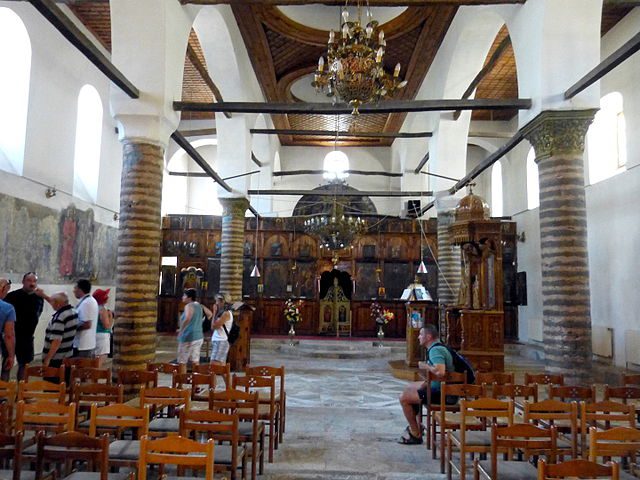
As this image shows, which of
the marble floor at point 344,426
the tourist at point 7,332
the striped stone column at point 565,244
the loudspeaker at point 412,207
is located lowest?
the marble floor at point 344,426

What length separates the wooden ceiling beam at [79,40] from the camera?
5.16 metres

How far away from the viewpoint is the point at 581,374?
23.0 ft

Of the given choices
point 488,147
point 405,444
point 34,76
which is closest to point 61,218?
point 34,76

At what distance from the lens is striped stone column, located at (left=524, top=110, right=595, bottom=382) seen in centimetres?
703

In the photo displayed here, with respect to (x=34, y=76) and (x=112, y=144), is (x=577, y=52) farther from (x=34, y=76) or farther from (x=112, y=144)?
(x=112, y=144)

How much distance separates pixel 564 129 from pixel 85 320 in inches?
294

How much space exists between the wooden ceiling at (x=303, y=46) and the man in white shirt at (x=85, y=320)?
518 centimetres

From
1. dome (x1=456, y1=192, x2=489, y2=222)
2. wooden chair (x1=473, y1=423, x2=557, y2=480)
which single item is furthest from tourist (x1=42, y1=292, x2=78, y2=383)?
dome (x1=456, y1=192, x2=489, y2=222)

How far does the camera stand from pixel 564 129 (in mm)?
7461

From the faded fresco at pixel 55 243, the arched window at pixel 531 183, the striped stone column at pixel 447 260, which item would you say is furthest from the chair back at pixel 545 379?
the arched window at pixel 531 183

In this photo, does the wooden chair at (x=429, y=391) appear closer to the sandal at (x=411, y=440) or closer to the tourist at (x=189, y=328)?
the sandal at (x=411, y=440)

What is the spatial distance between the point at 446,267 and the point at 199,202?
1209 cm

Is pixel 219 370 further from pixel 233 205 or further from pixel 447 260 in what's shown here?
pixel 447 260

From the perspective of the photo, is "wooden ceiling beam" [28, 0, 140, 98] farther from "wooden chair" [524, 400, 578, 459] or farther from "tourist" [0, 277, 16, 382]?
"wooden chair" [524, 400, 578, 459]
